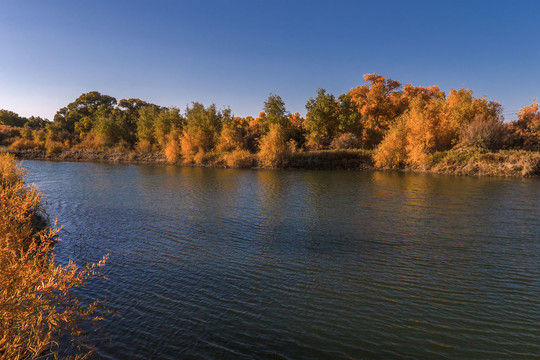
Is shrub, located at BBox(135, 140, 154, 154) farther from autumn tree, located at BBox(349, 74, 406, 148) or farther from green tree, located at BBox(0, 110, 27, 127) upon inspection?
green tree, located at BBox(0, 110, 27, 127)

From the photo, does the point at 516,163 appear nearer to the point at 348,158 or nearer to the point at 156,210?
the point at 348,158

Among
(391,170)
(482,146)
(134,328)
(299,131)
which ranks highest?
(299,131)

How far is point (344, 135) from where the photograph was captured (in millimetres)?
58375

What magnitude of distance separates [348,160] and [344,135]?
913 centimetres

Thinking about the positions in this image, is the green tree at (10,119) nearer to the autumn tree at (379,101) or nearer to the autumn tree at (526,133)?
the autumn tree at (379,101)

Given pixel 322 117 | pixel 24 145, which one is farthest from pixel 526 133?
pixel 24 145

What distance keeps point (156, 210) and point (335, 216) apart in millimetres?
11622

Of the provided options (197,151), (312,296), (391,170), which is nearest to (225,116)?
(197,151)

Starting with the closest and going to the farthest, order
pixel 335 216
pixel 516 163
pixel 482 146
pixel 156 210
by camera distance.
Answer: pixel 335 216, pixel 156 210, pixel 516 163, pixel 482 146

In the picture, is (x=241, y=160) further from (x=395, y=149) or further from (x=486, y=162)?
(x=486, y=162)

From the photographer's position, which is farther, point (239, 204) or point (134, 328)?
point (239, 204)

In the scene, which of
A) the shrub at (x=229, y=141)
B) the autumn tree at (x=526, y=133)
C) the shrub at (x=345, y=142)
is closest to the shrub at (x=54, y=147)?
the shrub at (x=229, y=141)

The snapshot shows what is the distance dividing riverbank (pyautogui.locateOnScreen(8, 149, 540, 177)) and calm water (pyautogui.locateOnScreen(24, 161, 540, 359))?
2074cm

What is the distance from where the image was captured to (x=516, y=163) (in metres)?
36.5
